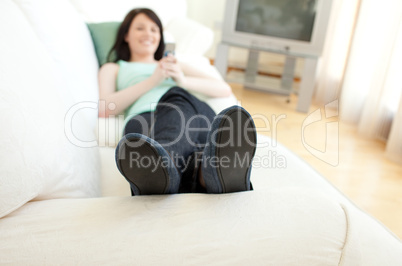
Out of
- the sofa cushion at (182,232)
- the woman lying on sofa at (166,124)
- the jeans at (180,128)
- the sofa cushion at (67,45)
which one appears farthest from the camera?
the sofa cushion at (67,45)

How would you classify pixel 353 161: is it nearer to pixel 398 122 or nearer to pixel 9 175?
pixel 398 122

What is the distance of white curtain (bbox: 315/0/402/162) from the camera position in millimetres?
2207

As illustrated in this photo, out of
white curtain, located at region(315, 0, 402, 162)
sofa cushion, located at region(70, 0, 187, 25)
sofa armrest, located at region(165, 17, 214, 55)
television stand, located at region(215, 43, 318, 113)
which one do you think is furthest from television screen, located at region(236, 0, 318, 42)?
sofa armrest, located at region(165, 17, 214, 55)

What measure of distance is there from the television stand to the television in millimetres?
62

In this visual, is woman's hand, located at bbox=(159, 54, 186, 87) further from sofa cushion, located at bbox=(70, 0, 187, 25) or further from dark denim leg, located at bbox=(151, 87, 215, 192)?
sofa cushion, located at bbox=(70, 0, 187, 25)

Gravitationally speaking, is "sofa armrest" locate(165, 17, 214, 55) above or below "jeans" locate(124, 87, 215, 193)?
above

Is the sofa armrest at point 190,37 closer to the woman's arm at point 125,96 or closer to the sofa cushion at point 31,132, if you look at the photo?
the woman's arm at point 125,96

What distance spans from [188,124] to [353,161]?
1.37 meters

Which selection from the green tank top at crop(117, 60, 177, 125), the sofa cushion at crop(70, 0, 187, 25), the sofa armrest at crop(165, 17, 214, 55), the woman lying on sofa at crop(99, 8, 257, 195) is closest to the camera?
the woman lying on sofa at crop(99, 8, 257, 195)

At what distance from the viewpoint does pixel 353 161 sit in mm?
2123

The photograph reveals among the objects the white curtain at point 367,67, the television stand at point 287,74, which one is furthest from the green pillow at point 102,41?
the white curtain at point 367,67

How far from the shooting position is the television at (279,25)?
276 cm

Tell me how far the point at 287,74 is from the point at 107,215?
2.67 m

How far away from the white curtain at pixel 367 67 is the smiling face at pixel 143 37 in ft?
4.66
